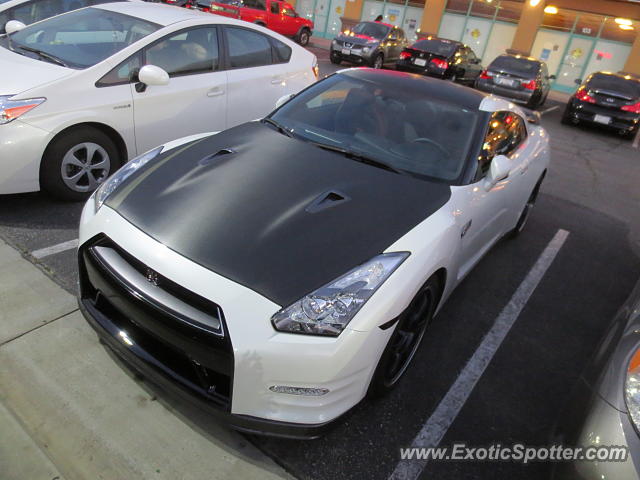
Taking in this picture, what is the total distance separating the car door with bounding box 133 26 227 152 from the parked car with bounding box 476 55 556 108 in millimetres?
10036

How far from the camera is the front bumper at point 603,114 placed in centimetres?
1115

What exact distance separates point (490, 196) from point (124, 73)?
10.2 ft

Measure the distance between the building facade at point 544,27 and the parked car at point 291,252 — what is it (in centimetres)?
1845

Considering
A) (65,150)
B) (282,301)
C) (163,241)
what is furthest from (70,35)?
(282,301)

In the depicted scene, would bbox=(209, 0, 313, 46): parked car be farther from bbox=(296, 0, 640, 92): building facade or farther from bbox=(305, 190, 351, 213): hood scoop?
bbox=(305, 190, 351, 213): hood scoop

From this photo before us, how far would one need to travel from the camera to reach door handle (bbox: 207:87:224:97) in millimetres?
4602

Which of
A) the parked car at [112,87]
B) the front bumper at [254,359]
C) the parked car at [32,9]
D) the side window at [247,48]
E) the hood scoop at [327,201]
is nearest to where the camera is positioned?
the front bumper at [254,359]

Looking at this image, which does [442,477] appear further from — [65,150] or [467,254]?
[65,150]

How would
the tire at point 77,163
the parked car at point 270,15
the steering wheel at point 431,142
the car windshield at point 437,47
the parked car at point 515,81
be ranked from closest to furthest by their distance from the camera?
the steering wheel at point 431,142
the tire at point 77,163
the parked car at point 515,81
the car windshield at point 437,47
the parked car at point 270,15

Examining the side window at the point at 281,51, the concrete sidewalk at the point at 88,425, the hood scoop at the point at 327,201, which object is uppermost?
the side window at the point at 281,51

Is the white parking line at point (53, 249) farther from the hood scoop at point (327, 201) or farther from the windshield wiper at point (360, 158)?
the hood scoop at point (327, 201)

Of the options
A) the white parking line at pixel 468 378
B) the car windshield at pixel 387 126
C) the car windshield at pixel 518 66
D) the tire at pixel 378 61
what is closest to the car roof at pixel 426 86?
the car windshield at pixel 387 126

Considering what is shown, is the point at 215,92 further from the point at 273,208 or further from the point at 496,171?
the point at 496,171

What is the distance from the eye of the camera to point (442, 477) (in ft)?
7.38
